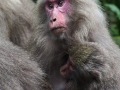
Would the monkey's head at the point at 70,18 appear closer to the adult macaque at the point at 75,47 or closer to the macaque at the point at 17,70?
the adult macaque at the point at 75,47

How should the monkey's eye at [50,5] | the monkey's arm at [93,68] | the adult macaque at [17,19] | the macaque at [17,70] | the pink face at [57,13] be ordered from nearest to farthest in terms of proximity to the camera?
the macaque at [17,70], the monkey's arm at [93,68], the pink face at [57,13], the monkey's eye at [50,5], the adult macaque at [17,19]

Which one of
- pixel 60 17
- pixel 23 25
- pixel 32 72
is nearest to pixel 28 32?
pixel 23 25

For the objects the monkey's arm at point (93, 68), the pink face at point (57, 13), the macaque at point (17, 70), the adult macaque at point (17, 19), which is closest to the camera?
the macaque at point (17, 70)

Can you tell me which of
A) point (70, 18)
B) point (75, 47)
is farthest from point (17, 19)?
point (75, 47)

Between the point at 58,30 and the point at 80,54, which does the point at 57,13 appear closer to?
the point at 58,30

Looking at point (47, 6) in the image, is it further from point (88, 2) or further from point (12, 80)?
point (12, 80)

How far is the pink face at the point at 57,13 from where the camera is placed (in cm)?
277

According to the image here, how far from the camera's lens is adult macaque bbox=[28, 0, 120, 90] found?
2.56 metres

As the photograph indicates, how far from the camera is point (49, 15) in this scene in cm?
295

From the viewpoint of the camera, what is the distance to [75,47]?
8.86 ft

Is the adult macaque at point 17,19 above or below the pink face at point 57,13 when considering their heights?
below

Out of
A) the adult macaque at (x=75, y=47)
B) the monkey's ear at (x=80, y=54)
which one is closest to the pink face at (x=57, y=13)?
the adult macaque at (x=75, y=47)

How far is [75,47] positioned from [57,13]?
0.33m

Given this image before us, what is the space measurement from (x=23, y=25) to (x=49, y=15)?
0.59 meters
